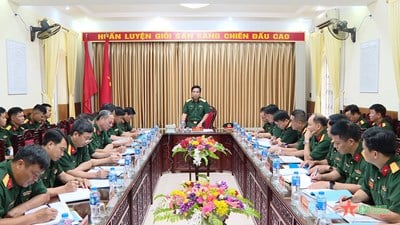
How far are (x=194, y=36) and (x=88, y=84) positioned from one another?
2.43m

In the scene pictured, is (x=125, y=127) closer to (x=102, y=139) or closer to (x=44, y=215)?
(x=102, y=139)

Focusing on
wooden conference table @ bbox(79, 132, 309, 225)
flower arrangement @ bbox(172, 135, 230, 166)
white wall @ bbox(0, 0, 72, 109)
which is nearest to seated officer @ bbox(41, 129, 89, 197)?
wooden conference table @ bbox(79, 132, 309, 225)

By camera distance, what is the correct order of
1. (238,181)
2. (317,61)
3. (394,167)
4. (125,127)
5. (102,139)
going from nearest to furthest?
1. (394,167)
2. (102,139)
3. (238,181)
4. (125,127)
5. (317,61)

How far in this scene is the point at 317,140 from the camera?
11.7 feet

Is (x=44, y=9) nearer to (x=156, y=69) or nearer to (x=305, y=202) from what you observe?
(x=156, y=69)

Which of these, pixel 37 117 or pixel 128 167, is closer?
pixel 128 167

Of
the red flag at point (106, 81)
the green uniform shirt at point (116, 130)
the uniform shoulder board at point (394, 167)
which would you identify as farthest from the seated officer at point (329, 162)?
the red flag at point (106, 81)

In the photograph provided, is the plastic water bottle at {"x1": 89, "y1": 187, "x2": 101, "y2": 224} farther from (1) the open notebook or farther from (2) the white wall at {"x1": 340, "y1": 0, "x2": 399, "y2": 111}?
(2) the white wall at {"x1": 340, "y1": 0, "x2": 399, "y2": 111}

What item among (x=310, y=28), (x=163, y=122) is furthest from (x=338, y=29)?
(x=163, y=122)

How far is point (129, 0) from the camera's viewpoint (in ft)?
18.4

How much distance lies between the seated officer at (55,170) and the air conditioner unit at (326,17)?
18.1 feet

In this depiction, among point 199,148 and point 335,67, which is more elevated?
point 335,67

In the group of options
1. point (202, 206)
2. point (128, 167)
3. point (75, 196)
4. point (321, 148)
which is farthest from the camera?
point (321, 148)

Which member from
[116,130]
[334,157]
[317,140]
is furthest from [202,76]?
[334,157]
